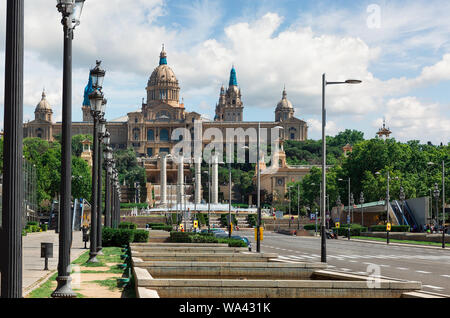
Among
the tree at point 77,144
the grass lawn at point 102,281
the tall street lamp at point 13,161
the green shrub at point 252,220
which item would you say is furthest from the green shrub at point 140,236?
the tree at point 77,144

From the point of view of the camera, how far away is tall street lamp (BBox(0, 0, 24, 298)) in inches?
311

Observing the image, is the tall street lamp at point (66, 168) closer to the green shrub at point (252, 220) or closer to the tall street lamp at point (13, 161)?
the tall street lamp at point (13, 161)

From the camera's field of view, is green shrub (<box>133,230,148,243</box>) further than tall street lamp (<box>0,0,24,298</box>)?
Yes

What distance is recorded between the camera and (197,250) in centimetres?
2200

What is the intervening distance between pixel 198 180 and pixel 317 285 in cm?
12415

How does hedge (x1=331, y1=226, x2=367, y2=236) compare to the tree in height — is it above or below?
below

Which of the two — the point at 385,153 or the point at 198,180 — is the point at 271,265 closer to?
the point at 385,153

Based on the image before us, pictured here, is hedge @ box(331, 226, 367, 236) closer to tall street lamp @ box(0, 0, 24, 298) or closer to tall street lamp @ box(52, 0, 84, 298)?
tall street lamp @ box(52, 0, 84, 298)

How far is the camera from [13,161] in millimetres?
7977

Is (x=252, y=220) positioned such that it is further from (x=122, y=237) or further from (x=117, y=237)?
(x=122, y=237)

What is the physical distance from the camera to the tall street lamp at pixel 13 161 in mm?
7906

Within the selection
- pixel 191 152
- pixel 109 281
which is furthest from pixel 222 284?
pixel 191 152

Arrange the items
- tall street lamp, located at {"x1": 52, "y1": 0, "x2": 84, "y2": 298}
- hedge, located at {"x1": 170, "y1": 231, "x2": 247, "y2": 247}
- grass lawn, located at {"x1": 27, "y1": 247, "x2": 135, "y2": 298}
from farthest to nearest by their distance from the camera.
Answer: hedge, located at {"x1": 170, "y1": 231, "x2": 247, "y2": 247} < grass lawn, located at {"x1": 27, "y1": 247, "x2": 135, "y2": 298} < tall street lamp, located at {"x1": 52, "y1": 0, "x2": 84, "y2": 298}

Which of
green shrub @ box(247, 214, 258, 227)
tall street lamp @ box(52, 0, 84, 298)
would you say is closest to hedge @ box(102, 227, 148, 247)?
tall street lamp @ box(52, 0, 84, 298)
